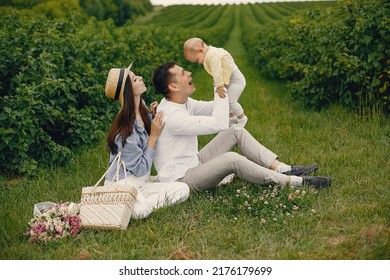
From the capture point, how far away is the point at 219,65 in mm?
4457

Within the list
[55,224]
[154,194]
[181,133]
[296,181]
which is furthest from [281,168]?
[55,224]

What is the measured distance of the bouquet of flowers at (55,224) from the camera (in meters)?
3.84

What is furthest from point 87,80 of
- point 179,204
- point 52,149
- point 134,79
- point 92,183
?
point 179,204

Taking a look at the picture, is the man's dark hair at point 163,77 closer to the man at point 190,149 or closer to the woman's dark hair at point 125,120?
the man at point 190,149

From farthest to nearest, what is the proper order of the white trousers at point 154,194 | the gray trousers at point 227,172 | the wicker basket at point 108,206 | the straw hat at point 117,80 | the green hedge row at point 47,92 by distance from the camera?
the green hedge row at point 47,92 < the gray trousers at point 227,172 < the straw hat at point 117,80 < the white trousers at point 154,194 < the wicker basket at point 108,206

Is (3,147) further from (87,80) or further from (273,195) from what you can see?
(273,195)

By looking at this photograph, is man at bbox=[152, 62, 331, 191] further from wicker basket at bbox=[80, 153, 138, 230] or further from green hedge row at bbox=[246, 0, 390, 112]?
green hedge row at bbox=[246, 0, 390, 112]

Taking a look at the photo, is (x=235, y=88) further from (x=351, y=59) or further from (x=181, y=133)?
(x=351, y=59)

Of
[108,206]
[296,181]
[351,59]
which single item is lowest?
[296,181]

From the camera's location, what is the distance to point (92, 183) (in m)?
5.14

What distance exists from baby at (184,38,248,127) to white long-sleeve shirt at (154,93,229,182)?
0.22 meters

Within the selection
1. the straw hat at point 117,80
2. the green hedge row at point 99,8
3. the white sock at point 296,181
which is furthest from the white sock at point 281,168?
the green hedge row at point 99,8

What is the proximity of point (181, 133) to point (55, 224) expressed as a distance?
1296 millimetres

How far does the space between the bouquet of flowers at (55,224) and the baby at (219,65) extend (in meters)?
1.63
